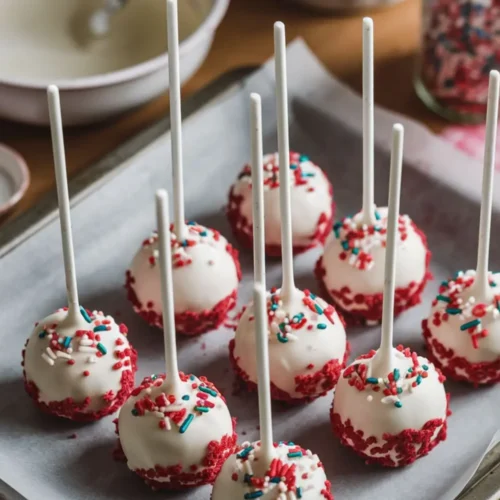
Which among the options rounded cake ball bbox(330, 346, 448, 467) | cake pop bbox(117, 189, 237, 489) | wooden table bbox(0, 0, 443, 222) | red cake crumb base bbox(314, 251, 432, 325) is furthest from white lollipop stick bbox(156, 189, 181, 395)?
wooden table bbox(0, 0, 443, 222)

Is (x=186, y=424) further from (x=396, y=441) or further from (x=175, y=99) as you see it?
(x=175, y=99)

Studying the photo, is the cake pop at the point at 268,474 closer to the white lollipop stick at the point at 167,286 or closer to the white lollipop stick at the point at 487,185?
the white lollipop stick at the point at 167,286

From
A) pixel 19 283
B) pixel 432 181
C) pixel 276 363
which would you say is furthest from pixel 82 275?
pixel 432 181

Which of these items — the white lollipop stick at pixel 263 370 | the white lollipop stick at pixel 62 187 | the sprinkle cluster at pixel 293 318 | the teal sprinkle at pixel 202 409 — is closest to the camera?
the white lollipop stick at pixel 263 370

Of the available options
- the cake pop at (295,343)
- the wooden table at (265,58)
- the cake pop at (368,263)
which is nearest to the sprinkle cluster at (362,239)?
the cake pop at (368,263)

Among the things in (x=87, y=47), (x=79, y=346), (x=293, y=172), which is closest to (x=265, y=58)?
Answer: (x=87, y=47)

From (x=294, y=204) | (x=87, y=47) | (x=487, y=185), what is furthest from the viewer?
(x=87, y=47)

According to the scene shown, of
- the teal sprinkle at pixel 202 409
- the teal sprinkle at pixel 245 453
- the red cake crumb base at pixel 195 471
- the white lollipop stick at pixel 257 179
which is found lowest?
the red cake crumb base at pixel 195 471
